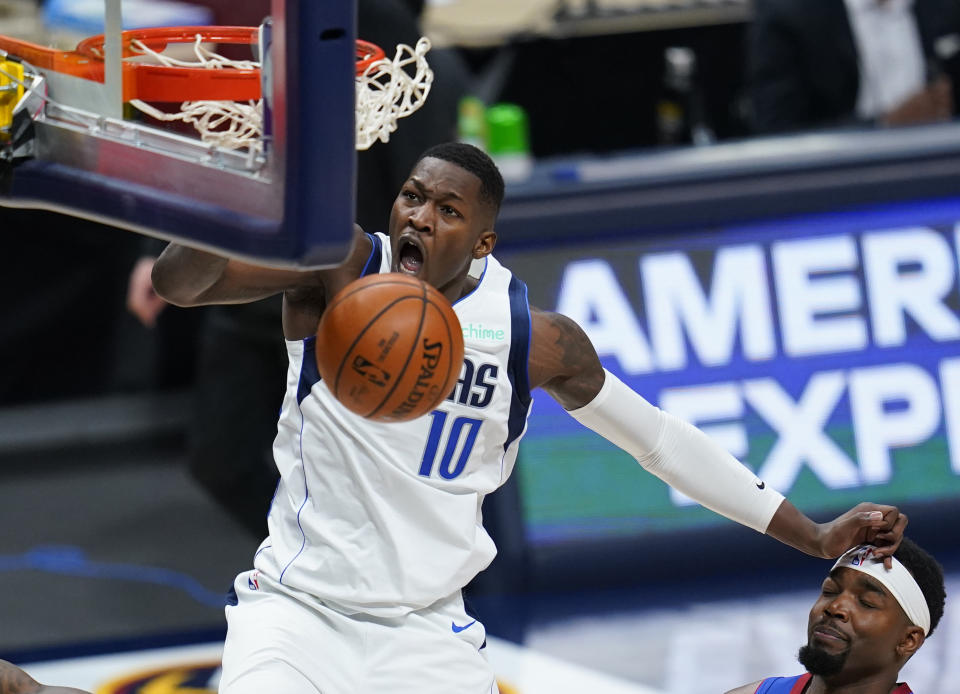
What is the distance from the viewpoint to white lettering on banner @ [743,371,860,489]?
20.7 ft

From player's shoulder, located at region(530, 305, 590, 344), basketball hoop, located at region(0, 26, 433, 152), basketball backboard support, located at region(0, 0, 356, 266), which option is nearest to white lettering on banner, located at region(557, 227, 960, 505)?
player's shoulder, located at region(530, 305, 590, 344)

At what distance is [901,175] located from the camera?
6398 mm

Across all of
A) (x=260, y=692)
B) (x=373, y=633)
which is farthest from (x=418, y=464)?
(x=260, y=692)

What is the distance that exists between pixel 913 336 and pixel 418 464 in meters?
3.34

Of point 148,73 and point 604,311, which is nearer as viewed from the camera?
point 148,73

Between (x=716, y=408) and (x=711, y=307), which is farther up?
(x=711, y=307)

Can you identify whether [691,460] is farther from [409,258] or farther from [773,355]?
[773,355]

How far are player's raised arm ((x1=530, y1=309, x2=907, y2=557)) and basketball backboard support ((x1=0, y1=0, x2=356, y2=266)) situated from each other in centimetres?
119

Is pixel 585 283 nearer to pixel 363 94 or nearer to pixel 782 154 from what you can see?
pixel 782 154

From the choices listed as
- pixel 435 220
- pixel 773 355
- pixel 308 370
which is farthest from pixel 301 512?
pixel 773 355

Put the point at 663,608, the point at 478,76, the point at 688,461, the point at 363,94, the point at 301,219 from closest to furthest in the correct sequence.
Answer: the point at 301,219 → the point at 363,94 → the point at 688,461 → the point at 663,608 → the point at 478,76

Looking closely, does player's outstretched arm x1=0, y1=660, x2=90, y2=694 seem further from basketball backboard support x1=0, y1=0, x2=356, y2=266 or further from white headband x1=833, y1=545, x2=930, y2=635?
white headband x1=833, y1=545, x2=930, y2=635

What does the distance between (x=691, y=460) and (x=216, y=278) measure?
1372mm

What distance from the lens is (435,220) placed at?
359cm
